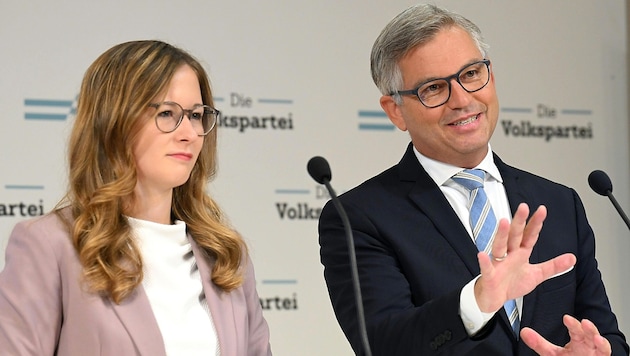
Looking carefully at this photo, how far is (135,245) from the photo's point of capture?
2.72 m

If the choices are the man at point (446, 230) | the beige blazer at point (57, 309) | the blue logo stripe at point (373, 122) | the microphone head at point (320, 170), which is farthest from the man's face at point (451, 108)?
the blue logo stripe at point (373, 122)

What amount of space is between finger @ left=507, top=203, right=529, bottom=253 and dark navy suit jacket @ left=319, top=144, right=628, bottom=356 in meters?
0.21

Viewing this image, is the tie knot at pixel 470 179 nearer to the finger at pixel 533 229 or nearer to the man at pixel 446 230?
the man at pixel 446 230

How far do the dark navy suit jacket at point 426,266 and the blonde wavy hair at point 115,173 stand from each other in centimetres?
35

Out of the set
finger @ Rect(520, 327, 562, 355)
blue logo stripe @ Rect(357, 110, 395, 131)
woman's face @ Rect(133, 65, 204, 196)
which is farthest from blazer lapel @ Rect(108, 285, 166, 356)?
blue logo stripe @ Rect(357, 110, 395, 131)

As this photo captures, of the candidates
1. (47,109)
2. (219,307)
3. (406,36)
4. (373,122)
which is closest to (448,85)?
(406,36)

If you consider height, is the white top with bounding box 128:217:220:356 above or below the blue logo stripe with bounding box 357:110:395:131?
below

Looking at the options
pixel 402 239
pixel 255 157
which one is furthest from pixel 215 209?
pixel 255 157

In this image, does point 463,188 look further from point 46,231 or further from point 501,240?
point 46,231

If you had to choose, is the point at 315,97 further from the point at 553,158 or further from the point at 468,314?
the point at 468,314

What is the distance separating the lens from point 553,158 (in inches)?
222

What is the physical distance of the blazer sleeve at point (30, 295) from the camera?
2.49m

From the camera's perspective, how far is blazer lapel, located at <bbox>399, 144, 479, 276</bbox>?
2.88 meters

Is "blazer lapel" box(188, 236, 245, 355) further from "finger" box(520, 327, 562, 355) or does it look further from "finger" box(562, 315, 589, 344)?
"finger" box(562, 315, 589, 344)
